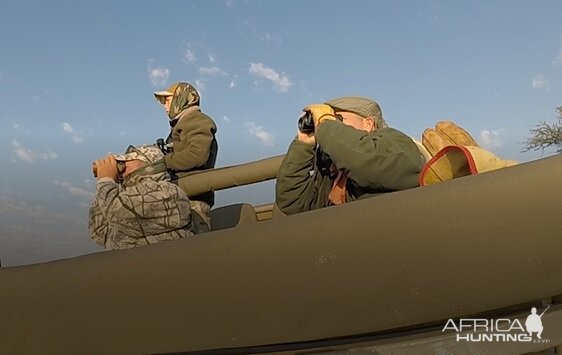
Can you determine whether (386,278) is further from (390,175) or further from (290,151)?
(290,151)

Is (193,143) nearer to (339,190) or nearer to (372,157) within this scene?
(339,190)

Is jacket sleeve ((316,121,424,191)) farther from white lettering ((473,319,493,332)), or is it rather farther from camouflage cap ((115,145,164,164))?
camouflage cap ((115,145,164,164))

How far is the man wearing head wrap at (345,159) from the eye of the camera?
4.48 ft

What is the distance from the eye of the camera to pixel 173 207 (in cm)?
177

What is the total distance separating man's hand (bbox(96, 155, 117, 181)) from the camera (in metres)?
1.82

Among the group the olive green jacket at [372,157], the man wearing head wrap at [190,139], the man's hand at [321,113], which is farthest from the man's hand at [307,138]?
the man wearing head wrap at [190,139]

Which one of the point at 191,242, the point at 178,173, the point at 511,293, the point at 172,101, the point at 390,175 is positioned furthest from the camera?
the point at 172,101

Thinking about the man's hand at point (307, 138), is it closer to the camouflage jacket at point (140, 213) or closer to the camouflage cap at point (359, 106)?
the camouflage cap at point (359, 106)

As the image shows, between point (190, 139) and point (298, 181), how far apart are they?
88 centimetres

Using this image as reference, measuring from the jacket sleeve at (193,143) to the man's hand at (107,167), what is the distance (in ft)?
1.83

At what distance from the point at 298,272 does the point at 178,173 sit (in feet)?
5.18

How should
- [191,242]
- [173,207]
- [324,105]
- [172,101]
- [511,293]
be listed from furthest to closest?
[172,101] < [173,207] < [324,105] < [191,242] < [511,293]

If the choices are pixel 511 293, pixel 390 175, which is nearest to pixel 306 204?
pixel 390 175

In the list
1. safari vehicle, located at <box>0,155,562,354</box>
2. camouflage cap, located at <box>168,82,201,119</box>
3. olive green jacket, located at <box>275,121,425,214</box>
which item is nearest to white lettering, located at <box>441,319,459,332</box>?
safari vehicle, located at <box>0,155,562,354</box>
